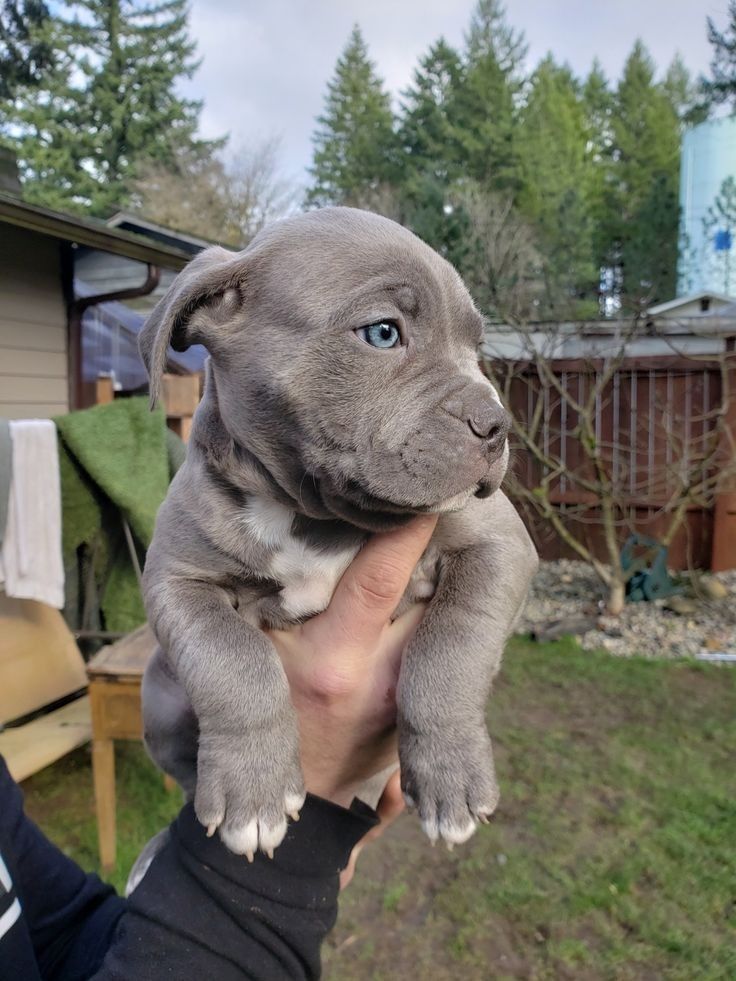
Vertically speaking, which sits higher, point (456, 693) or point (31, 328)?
point (31, 328)

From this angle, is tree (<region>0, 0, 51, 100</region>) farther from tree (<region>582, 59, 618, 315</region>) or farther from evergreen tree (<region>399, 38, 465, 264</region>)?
tree (<region>582, 59, 618, 315</region>)

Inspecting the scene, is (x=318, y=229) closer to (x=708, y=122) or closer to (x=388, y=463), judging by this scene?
(x=388, y=463)

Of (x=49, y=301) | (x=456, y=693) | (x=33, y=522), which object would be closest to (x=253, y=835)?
(x=456, y=693)

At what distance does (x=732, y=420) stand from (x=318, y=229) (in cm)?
862

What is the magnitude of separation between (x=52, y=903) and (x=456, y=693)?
1.28 m

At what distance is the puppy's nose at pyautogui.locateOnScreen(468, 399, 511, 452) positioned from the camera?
1.89 m

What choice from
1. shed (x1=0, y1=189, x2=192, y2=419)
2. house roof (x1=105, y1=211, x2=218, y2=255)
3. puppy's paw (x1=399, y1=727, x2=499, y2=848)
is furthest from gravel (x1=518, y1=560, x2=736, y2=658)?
house roof (x1=105, y1=211, x2=218, y2=255)

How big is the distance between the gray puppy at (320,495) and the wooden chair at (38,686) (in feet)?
10.3

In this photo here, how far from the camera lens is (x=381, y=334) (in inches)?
79.1

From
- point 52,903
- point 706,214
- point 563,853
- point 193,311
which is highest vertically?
point 706,214

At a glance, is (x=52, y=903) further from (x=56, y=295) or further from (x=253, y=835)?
(x=56, y=295)

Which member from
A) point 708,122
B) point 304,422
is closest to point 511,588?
point 304,422

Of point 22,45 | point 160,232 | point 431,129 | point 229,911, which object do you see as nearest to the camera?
point 229,911

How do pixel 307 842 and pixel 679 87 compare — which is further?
pixel 679 87
